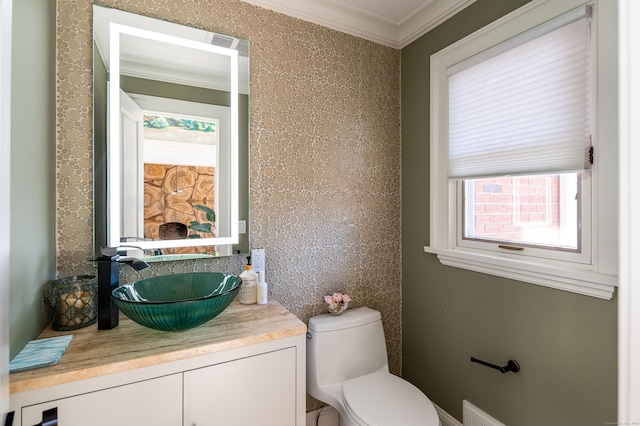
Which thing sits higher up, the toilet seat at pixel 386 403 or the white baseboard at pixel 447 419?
the toilet seat at pixel 386 403

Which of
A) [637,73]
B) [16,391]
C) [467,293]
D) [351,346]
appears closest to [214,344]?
[16,391]

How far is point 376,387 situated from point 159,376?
1.03 m

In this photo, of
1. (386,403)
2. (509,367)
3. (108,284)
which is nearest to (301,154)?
(108,284)

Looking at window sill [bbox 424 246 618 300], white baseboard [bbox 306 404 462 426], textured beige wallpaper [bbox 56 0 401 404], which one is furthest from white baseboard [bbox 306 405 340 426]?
window sill [bbox 424 246 618 300]

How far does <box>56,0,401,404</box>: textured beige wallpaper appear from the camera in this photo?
1.26m

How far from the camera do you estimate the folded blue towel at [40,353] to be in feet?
2.71

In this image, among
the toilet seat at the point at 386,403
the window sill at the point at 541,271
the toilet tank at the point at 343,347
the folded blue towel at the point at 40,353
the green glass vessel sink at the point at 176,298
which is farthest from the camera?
the toilet tank at the point at 343,347

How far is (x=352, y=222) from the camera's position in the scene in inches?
74.5

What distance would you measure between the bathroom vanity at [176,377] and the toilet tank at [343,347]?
41cm

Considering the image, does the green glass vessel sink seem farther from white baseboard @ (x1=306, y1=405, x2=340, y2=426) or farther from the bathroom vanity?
white baseboard @ (x1=306, y1=405, x2=340, y2=426)

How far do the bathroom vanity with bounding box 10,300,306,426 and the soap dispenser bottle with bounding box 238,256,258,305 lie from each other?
151 mm

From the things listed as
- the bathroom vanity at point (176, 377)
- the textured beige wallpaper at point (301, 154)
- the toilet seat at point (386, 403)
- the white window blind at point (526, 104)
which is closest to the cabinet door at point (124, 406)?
the bathroom vanity at point (176, 377)

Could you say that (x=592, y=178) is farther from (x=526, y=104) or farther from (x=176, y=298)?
(x=176, y=298)

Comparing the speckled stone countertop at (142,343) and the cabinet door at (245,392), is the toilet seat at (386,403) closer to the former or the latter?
the cabinet door at (245,392)
